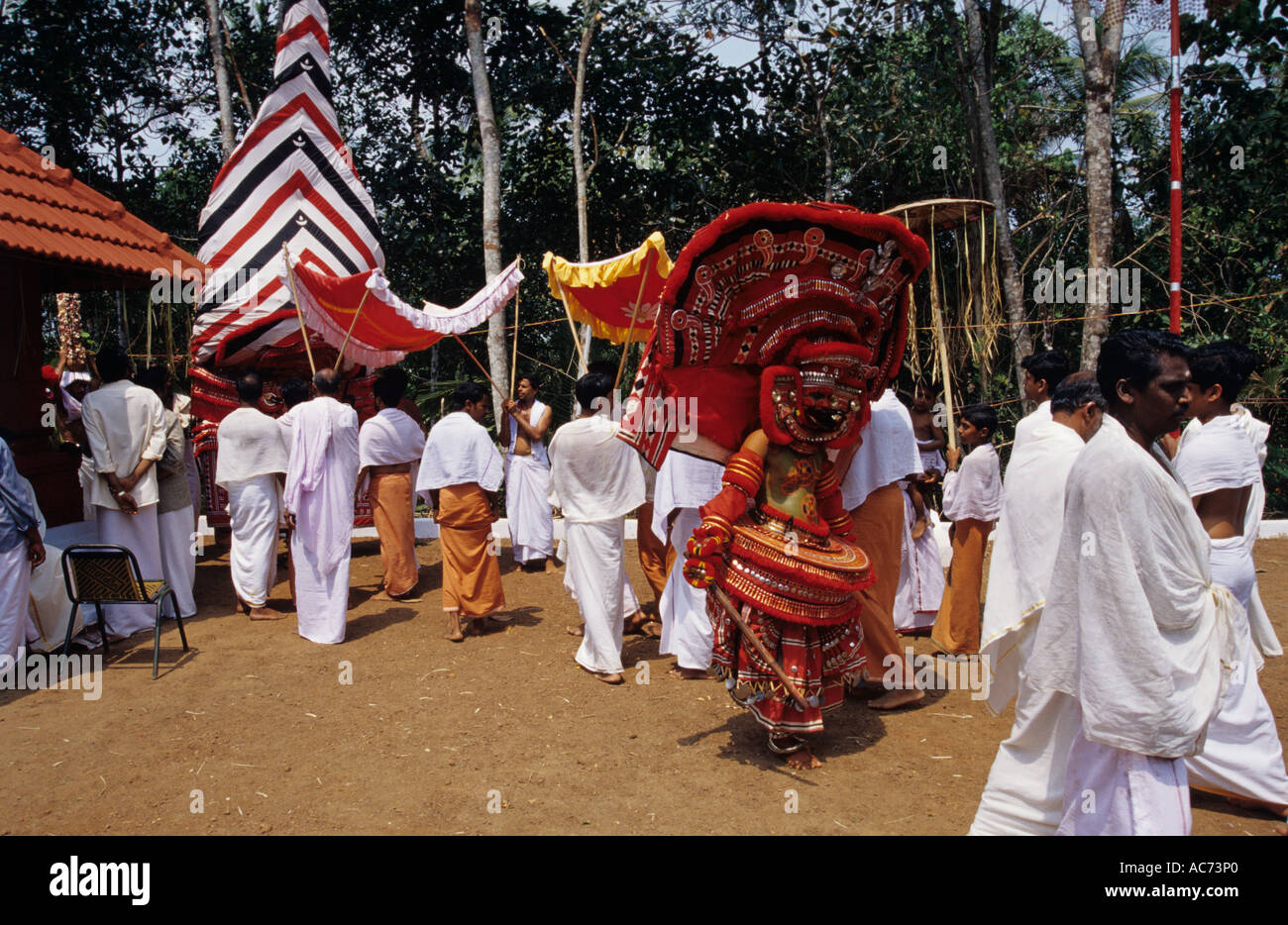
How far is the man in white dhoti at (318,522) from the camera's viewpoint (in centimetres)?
690

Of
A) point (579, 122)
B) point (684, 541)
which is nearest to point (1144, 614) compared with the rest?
point (684, 541)

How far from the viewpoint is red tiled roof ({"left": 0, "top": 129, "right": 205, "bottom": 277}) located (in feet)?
22.0

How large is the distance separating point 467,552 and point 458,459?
2.43 ft

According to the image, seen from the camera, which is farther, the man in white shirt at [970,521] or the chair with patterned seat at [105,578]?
the man in white shirt at [970,521]

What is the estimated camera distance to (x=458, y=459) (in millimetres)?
6883

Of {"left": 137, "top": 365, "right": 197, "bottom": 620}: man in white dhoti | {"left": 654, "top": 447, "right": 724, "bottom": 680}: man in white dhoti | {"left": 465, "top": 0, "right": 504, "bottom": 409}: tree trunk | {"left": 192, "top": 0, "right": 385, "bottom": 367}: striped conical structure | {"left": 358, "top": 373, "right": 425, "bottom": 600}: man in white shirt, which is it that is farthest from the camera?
{"left": 465, "top": 0, "right": 504, "bottom": 409}: tree trunk

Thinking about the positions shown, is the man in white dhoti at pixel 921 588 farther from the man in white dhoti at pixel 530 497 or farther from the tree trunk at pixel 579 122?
the tree trunk at pixel 579 122

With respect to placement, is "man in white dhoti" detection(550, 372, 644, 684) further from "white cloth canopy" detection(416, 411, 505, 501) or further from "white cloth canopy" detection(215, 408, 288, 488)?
"white cloth canopy" detection(215, 408, 288, 488)

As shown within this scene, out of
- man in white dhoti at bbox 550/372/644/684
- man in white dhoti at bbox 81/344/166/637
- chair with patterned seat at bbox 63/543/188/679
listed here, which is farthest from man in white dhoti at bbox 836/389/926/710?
man in white dhoti at bbox 81/344/166/637

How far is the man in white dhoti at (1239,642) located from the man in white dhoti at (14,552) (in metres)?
6.69

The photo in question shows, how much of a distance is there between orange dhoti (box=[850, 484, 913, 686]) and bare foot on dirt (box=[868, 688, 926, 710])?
131 millimetres

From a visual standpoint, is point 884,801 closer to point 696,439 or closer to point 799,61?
point 696,439

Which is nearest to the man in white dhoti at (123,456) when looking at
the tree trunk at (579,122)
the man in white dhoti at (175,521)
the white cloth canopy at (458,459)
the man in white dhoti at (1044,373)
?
the man in white dhoti at (175,521)

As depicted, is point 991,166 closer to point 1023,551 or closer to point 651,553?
point 651,553
